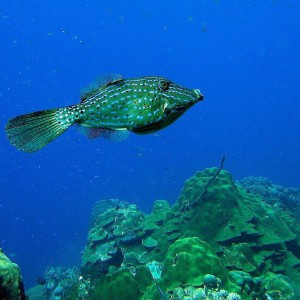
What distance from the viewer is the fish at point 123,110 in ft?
6.91

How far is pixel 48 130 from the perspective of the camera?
211 centimetres

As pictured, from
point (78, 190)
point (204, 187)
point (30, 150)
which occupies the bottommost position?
point (30, 150)

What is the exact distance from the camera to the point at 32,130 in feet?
6.78

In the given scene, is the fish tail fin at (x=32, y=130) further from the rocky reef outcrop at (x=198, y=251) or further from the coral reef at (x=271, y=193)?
the coral reef at (x=271, y=193)

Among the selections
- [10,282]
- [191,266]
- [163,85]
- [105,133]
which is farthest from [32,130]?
[191,266]

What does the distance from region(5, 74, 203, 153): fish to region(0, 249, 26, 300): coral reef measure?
6.61ft

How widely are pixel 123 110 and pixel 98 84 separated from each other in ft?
1.16

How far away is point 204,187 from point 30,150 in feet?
30.8

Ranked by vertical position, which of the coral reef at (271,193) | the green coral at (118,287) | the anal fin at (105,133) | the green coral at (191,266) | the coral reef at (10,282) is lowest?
the coral reef at (10,282)

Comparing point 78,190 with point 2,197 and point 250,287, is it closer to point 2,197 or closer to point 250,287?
point 2,197

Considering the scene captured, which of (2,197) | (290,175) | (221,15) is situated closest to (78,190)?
(2,197)

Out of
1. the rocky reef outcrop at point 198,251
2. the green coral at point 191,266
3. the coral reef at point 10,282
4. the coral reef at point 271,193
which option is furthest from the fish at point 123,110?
the coral reef at point 271,193

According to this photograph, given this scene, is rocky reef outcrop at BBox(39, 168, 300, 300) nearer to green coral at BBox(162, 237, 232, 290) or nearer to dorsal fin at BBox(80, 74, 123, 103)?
green coral at BBox(162, 237, 232, 290)

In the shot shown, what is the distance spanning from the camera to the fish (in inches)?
82.9
